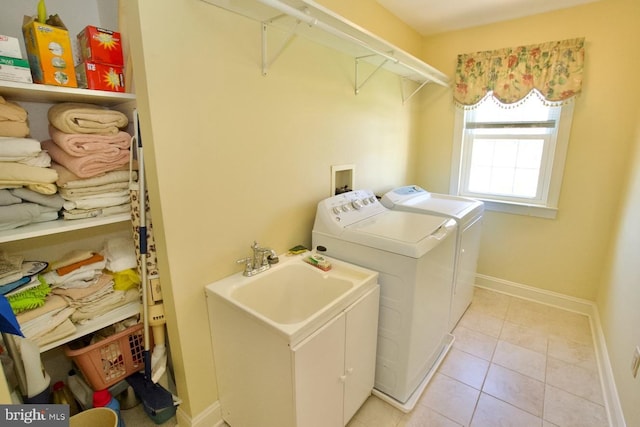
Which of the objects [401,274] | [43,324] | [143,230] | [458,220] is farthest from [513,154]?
[43,324]

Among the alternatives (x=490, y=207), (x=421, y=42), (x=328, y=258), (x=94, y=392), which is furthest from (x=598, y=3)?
(x=94, y=392)

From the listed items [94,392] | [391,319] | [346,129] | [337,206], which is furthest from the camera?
[346,129]

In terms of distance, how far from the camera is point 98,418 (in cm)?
127

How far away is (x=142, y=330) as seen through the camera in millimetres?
1522

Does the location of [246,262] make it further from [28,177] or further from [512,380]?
[512,380]

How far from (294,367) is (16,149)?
A: 1.32 meters

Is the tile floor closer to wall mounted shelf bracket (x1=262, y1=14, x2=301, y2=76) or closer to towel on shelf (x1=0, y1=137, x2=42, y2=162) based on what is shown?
towel on shelf (x1=0, y1=137, x2=42, y2=162)

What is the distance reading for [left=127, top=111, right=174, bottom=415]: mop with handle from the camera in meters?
1.29

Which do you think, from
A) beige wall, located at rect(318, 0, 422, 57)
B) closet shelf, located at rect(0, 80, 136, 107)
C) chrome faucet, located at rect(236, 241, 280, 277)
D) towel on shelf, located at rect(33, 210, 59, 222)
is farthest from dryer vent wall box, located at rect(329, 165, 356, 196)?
towel on shelf, located at rect(33, 210, 59, 222)

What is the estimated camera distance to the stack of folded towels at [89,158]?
1242 millimetres

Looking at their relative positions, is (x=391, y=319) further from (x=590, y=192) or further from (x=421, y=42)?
(x=421, y=42)

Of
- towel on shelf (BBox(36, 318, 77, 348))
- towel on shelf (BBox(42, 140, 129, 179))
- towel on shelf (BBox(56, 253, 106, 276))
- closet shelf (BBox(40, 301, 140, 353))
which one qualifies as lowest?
closet shelf (BBox(40, 301, 140, 353))

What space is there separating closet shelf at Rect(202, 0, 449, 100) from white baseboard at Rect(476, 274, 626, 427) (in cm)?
217

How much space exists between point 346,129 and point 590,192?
6.62 ft
